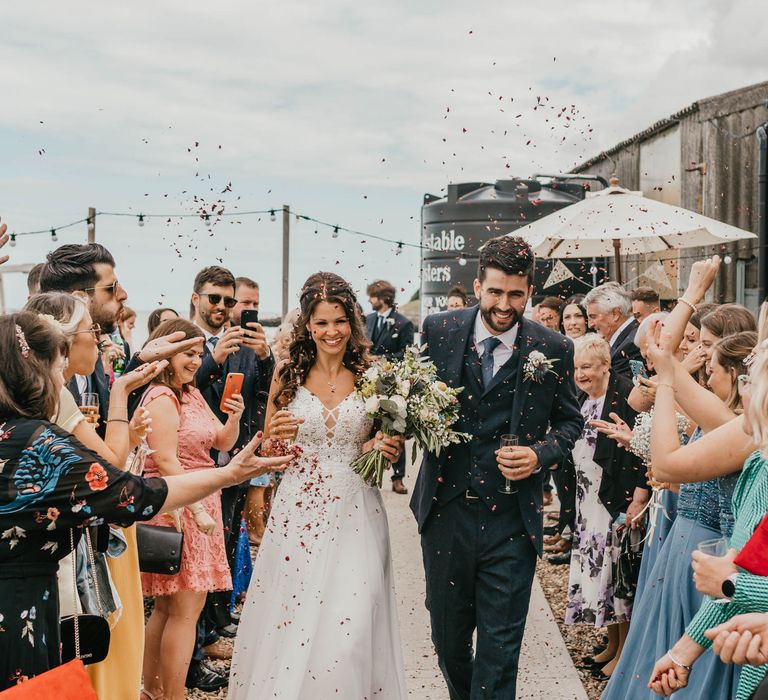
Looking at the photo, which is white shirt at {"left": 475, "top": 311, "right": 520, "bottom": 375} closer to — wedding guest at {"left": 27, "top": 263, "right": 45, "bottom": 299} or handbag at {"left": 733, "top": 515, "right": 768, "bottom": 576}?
handbag at {"left": 733, "top": 515, "right": 768, "bottom": 576}

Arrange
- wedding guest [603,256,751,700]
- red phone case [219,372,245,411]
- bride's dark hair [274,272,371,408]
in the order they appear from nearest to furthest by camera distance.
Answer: wedding guest [603,256,751,700], bride's dark hair [274,272,371,408], red phone case [219,372,245,411]

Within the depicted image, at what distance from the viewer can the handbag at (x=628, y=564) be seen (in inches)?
201

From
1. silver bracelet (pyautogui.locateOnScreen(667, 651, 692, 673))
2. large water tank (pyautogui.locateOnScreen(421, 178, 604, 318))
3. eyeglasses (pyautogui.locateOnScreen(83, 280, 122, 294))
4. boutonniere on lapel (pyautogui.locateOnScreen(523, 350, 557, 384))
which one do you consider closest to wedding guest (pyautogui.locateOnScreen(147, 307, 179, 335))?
eyeglasses (pyautogui.locateOnScreen(83, 280, 122, 294))

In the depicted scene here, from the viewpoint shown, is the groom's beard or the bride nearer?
the bride

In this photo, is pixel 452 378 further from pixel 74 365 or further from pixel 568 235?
pixel 568 235

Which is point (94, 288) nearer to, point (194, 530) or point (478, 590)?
point (194, 530)

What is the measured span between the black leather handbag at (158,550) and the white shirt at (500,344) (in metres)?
1.64

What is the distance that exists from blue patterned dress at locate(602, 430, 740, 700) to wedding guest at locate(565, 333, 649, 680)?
3.72ft

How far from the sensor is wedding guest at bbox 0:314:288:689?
2641 millimetres

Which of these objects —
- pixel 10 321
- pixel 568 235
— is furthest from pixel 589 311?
pixel 10 321

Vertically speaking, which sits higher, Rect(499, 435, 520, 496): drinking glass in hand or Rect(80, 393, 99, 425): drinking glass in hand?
Rect(80, 393, 99, 425): drinking glass in hand

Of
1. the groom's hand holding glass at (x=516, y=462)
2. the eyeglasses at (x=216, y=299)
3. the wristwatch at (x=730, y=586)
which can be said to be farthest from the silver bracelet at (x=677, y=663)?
the eyeglasses at (x=216, y=299)

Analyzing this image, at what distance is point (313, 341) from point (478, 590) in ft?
4.71

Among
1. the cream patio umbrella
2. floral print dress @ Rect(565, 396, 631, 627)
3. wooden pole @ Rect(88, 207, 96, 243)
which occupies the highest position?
wooden pole @ Rect(88, 207, 96, 243)
